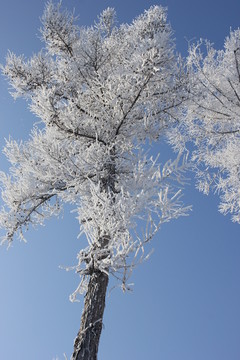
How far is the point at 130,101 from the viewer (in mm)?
6543

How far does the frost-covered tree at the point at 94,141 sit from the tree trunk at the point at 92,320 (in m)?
0.01

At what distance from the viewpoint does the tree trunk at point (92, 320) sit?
482cm

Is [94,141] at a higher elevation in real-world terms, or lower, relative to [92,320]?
higher

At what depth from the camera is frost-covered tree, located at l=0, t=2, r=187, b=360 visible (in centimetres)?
479

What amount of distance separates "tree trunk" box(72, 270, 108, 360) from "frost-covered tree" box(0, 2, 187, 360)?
0.6 inches

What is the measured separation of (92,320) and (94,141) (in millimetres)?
3462

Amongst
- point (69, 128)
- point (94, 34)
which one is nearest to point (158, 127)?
point (69, 128)

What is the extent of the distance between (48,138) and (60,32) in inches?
132

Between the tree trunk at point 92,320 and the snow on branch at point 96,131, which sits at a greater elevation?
the snow on branch at point 96,131

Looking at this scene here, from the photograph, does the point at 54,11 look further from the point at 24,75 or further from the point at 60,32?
the point at 24,75

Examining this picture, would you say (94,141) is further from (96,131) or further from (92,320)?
(92,320)

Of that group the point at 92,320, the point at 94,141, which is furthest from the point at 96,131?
the point at 92,320

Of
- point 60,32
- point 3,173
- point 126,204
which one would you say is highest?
point 60,32

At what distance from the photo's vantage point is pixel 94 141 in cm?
701
